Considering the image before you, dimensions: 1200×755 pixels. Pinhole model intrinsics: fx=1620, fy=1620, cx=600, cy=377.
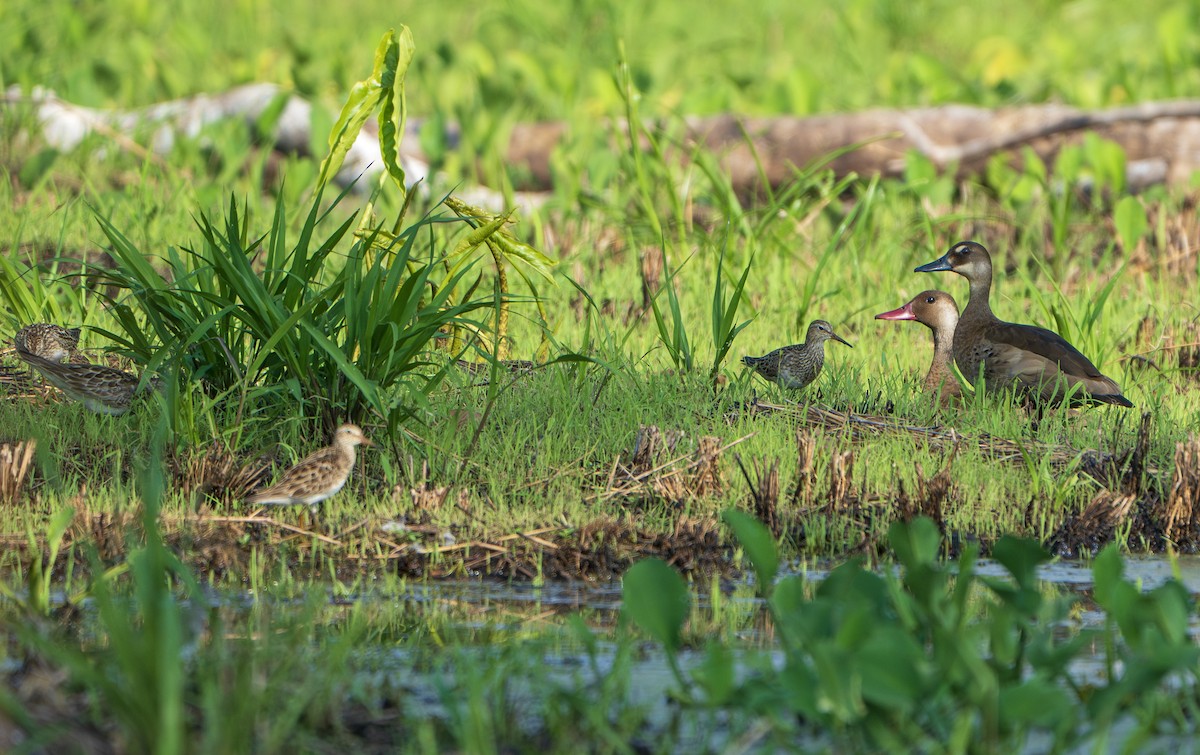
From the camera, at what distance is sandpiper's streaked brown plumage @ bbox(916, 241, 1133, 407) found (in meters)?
6.47

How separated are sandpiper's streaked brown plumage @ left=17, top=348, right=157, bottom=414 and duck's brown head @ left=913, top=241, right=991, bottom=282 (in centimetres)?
380

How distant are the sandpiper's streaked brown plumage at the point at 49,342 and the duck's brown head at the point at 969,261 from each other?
12.8ft

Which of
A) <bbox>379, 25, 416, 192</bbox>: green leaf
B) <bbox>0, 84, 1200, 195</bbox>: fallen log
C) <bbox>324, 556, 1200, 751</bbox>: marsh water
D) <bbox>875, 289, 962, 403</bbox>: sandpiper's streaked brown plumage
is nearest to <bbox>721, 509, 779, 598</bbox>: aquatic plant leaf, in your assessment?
<bbox>324, 556, 1200, 751</bbox>: marsh water

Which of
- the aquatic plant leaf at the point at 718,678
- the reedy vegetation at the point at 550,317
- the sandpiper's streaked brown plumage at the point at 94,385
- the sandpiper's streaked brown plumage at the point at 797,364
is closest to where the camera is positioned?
the aquatic plant leaf at the point at 718,678

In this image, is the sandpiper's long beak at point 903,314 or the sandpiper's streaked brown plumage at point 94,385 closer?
the sandpiper's streaked brown plumage at point 94,385

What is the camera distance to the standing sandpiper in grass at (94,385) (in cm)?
588

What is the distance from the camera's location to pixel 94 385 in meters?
5.88

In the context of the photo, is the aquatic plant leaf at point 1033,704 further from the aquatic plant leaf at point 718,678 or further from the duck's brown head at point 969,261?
the duck's brown head at point 969,261

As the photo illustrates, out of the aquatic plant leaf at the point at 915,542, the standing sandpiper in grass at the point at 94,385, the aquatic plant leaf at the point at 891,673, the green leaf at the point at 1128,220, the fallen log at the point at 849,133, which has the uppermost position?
the fallen log at the point at 849,133

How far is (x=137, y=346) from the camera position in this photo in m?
5.83

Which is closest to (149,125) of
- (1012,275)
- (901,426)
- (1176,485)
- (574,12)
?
(574,12)

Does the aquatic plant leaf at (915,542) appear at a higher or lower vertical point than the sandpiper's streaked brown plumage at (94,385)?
lower

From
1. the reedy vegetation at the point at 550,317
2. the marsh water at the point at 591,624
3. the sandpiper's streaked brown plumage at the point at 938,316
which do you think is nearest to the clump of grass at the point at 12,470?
the reedy vegetation at the point at 550,317

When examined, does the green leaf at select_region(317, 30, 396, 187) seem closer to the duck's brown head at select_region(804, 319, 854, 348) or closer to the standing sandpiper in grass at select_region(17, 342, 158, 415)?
the standing sandpiper in grass at select_region(17, 342, 158, 415)
